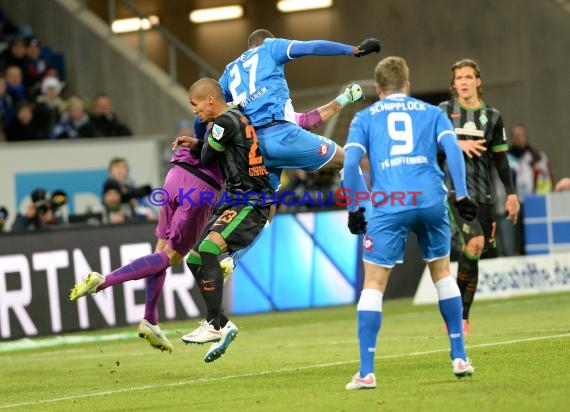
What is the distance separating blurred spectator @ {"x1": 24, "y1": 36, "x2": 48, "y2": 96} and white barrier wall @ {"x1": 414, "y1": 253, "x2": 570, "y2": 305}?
7673mm

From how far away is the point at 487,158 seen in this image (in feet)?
41.9

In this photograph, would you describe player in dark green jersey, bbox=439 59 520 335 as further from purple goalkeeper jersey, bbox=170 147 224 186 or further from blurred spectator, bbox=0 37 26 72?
blurred spectator, bbox=0 37 26 72

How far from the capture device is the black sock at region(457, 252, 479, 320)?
1266 cm

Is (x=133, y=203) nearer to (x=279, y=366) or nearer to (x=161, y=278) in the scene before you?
(x=161, y=278)

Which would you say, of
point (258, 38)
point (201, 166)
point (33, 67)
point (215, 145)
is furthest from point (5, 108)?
point (215, 145)

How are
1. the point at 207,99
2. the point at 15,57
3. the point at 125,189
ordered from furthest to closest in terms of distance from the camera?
the point at 15,57 → the point at 125,189 → the point at 207,99

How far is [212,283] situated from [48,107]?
11.5 metres

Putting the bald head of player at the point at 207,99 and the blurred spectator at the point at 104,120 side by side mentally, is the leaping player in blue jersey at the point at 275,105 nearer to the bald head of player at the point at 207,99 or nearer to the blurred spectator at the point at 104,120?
the bald head of player at the point at 207,99

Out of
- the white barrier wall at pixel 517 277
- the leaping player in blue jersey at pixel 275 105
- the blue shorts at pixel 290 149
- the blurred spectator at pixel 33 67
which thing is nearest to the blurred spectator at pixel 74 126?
the blurred spectator at pixel 33 67

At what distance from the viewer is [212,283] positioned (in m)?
10.6

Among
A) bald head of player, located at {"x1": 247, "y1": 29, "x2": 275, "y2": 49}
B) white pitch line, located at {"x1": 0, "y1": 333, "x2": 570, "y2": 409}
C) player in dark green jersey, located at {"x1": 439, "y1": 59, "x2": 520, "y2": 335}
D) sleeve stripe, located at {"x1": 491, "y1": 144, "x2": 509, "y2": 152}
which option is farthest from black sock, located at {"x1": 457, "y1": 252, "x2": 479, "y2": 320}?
bald head of player, located at {"x1": 247, "y1": 29, "x2": 275, "y2": 49}

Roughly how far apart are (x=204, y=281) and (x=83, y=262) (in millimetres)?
6042

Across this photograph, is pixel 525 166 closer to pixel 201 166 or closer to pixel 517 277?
pixel 517 277

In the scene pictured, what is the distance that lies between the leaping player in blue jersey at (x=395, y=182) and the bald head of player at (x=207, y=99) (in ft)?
7.54
